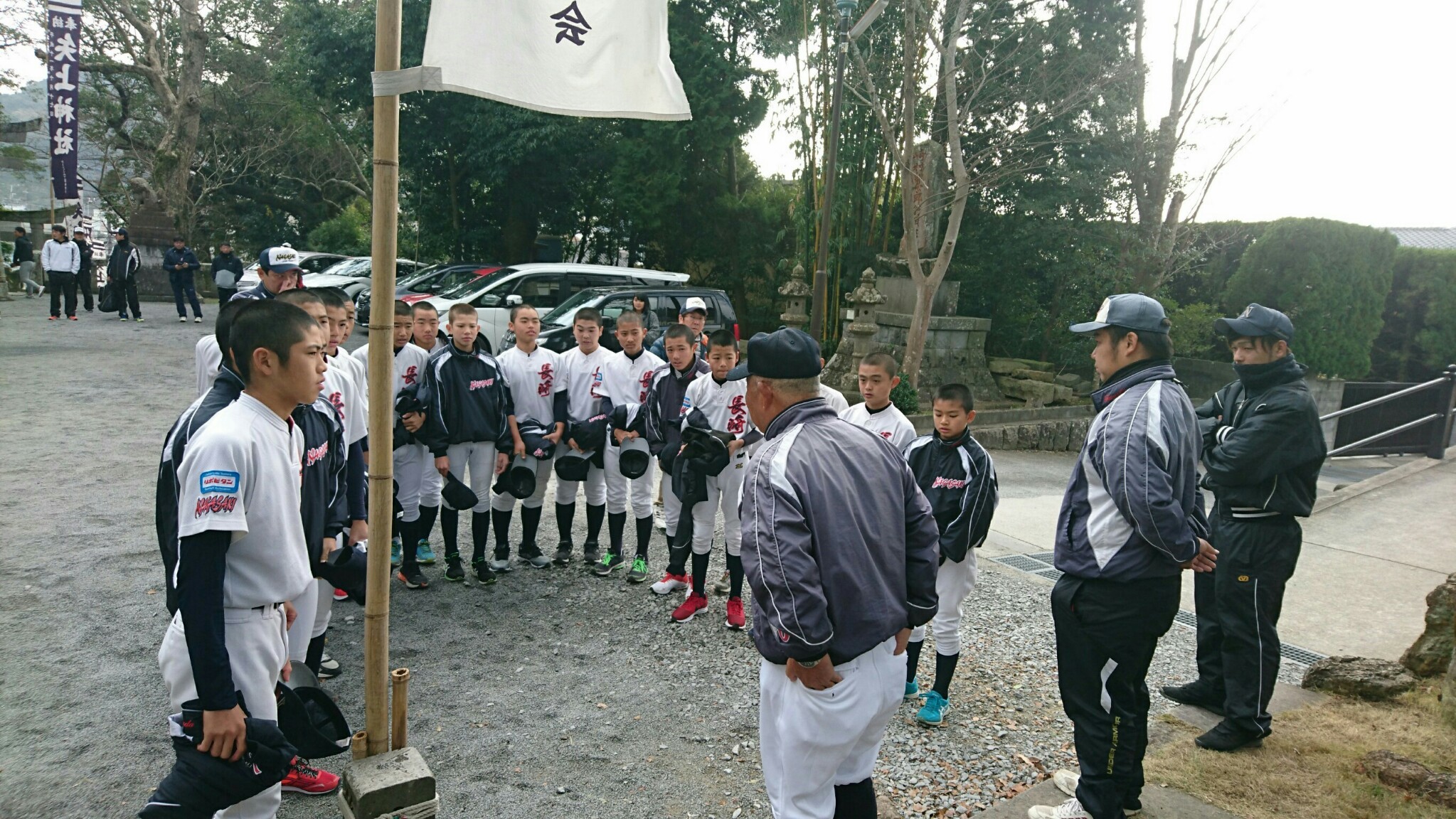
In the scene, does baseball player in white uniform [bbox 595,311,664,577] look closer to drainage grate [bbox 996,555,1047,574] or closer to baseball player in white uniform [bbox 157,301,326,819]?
drainage grate [bbox 996,555,1047,574]

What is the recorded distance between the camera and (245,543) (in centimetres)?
231

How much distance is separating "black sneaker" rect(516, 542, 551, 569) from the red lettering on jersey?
3874mm

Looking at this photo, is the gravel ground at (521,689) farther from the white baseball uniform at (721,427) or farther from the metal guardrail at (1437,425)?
the metal guardrail at (1437,425)

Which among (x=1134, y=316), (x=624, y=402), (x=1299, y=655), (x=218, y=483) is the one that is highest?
(x=1134, y=316)

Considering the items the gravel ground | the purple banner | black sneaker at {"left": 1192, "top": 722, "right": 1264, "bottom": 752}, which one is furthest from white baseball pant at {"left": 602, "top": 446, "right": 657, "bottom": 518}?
the purple banner

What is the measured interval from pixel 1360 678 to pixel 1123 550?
2649 millimetres

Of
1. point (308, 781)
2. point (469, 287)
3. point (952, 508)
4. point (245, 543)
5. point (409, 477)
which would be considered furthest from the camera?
point (469, 287)

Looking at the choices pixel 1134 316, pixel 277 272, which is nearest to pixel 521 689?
pixel 277 272

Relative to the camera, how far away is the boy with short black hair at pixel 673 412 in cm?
550

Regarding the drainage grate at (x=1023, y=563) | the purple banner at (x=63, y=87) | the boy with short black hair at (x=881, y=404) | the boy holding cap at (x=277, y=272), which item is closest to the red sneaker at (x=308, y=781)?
the boy holding cap at (x=277, y=272)

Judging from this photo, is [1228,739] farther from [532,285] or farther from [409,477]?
[532,285]

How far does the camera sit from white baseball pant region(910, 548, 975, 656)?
13.5 ft

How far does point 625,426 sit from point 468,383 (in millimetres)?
1093

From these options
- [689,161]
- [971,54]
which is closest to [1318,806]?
[971,54]
